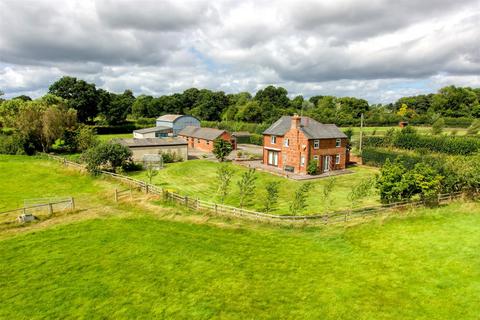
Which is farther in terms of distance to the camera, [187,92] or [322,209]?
[187,92]

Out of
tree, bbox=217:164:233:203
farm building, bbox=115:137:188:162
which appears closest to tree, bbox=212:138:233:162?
farm building, bbox=115:137:188:162

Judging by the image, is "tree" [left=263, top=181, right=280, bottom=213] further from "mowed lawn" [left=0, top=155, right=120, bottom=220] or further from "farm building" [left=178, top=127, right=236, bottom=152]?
"farm building" [left=178, top=127, right=236, bottom=152]

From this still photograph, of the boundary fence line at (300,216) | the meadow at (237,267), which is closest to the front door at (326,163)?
the boundary fence line at (300,216)

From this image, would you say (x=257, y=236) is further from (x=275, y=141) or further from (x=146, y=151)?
(x=146, y=151)

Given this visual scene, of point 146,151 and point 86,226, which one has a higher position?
point 146,151

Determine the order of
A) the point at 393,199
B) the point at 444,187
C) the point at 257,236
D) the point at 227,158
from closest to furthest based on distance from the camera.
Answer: the point at 257,236, the point at 393,199, the point at 444,187, the point at 227,158

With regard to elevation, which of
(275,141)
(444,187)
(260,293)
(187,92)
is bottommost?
(260,293)

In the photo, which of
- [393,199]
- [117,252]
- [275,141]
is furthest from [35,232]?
[275,141]
